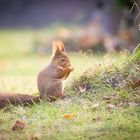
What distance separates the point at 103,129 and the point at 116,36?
44.8 feet

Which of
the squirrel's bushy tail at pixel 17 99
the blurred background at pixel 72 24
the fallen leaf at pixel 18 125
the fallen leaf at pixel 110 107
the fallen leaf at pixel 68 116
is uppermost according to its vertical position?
the fallen leaf at pixel 110 107

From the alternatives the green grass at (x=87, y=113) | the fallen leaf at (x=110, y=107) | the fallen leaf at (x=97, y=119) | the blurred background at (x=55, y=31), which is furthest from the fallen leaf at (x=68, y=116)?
the blurred background at (x=55, y=31)

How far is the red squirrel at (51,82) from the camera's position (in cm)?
754

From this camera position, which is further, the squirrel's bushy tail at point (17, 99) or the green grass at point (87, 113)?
the squirrel's bushy tail at point (17, 99)

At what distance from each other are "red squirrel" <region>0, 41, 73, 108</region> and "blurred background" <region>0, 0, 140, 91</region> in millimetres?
3029

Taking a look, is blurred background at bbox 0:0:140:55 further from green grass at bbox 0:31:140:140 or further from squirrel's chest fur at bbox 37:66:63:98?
squirrel's chest fur at bbox 37:66:63:98

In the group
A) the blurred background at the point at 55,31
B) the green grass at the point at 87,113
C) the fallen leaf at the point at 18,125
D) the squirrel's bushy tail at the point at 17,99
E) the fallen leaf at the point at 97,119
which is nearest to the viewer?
the green grass at the point at 87,113

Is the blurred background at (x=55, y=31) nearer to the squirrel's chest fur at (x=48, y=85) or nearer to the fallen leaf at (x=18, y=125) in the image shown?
the squirrel's chest fur at (x=48, y=85)

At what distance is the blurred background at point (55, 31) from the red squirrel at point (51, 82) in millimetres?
3029

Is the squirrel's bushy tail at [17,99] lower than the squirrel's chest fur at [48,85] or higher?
lower

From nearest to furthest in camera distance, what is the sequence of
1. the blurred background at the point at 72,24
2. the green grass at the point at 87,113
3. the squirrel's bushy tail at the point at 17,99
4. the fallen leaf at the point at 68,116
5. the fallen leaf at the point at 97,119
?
the green grass at the point at 87,113, the fallen leaf at the point at 97,119, the fallen leaf at the point at 68,116, the squirrel's bushy tail at the point at 17,99, the blurred background at the point at 72,24

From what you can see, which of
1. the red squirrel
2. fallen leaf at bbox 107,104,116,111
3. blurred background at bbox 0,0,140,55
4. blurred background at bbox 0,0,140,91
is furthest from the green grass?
blurred background at bbox 0,0,140,55

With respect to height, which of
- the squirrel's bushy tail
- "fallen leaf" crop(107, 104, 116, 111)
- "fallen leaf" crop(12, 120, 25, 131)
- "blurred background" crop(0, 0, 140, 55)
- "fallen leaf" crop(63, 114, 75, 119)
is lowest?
"blurred background" crop(0, 0, 140, 55)

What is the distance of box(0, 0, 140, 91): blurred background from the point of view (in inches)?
640
